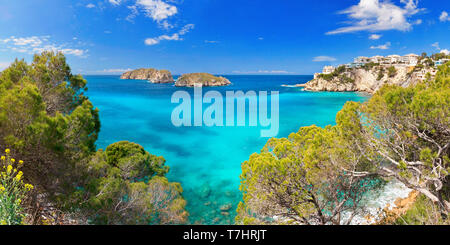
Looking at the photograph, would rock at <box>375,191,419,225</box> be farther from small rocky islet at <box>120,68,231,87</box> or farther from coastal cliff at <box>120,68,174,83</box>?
coastal cliff at <box>120,68,174,83</box>

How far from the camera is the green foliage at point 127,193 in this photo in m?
Result: 5.74

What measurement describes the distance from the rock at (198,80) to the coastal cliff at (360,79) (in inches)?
1769

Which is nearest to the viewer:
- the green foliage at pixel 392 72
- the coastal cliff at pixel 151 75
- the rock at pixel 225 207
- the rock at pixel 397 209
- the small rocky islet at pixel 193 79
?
the rock at pixel 397 209

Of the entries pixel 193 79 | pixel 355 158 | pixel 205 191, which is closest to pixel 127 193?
pixel 205 191

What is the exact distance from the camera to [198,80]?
97125 millimetres

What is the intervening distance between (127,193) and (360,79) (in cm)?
6718

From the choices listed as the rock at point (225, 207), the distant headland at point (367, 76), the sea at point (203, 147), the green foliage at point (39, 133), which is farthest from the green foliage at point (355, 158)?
the distant headland at point (367, 76)

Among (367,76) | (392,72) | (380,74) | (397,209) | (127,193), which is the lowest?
(397,209)

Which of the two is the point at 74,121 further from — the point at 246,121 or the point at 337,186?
the point at 246,121

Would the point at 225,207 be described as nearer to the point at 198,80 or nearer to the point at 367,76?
the point at 367,76

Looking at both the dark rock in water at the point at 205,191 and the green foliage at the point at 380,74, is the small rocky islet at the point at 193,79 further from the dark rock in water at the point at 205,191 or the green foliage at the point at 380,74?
the dark rock in water at the point at 205,191

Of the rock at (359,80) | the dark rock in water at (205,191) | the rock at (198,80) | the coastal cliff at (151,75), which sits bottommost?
the dark rock in water at (205,191)

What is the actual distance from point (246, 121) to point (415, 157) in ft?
72.5
